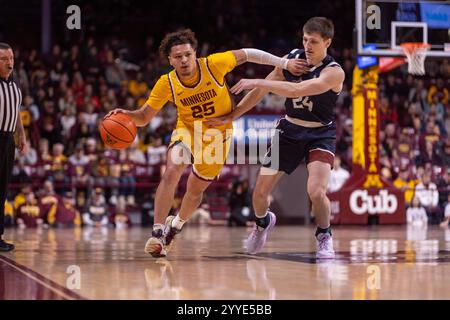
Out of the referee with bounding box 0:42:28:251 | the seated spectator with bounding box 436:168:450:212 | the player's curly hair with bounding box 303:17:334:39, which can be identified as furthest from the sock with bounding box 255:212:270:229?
the seated spectator with bounding box 436:168:450:212

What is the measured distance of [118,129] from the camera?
593 centimetres

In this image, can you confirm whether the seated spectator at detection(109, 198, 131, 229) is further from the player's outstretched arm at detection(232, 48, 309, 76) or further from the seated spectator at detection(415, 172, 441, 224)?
the player's outstretched arm at detection(232, 48, 309, 76)

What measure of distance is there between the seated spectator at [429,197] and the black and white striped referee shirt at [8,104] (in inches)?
353

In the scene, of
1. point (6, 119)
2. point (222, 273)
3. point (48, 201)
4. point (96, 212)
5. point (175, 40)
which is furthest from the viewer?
point (96, 212)

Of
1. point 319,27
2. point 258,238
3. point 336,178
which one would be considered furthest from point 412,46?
point 258,238

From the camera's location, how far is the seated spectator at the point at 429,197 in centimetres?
1399

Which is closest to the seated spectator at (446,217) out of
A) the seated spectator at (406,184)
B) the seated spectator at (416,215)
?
the seated spectator at (416,215)

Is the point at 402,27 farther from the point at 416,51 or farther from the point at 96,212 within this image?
the point at 96,212

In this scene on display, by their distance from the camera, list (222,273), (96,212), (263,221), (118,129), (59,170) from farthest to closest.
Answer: (59,170) < (96,212) < (263,221) < (118,129) < (222,273)

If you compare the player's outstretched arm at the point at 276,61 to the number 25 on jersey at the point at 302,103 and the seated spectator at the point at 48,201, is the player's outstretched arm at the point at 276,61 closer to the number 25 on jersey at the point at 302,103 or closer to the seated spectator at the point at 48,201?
the number 25 on jersey at the point at 302,103

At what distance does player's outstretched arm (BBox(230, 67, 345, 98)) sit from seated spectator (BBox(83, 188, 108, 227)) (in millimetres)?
7853

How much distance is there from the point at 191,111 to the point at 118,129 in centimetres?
57

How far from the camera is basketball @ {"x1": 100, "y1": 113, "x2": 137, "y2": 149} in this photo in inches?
234
